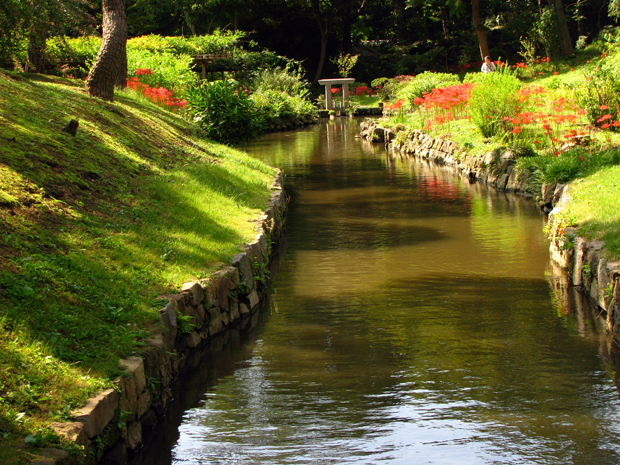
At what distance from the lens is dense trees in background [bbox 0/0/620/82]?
1713 inches

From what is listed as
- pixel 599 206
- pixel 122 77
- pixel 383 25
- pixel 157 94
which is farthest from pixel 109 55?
pixel 383 25

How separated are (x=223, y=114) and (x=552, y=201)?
8362 millimetres

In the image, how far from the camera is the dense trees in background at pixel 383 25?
1713 inches

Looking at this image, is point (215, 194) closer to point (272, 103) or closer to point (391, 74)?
point (272, 103)

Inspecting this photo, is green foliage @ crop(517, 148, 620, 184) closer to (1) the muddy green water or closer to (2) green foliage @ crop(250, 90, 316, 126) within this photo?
(1) the muddy green water

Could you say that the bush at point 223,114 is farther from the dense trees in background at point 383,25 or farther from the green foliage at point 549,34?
the dense trees in background at point 383,25

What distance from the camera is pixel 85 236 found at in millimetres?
7449

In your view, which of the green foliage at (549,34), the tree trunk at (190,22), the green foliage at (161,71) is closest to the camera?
the green foliage at (161,71)

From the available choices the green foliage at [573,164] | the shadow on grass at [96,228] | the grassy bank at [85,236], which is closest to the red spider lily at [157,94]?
the grassy bank at [85,236]

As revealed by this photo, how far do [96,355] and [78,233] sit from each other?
2.48 m

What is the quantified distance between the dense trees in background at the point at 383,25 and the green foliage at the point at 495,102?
22.9 metres

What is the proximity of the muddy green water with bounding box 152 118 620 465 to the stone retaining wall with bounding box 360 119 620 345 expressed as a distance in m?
0.36

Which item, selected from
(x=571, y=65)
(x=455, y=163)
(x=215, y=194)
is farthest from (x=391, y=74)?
(x=215, y=194)

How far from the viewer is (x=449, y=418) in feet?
18.6
